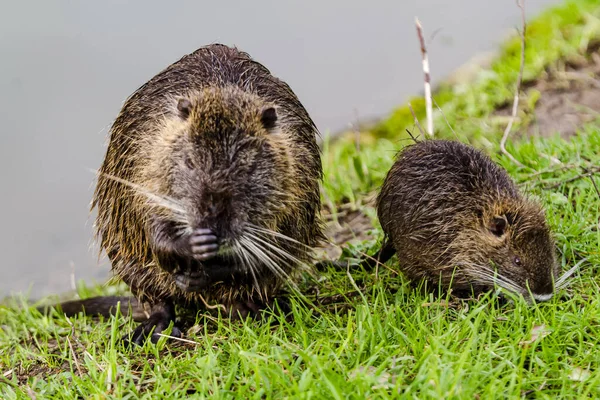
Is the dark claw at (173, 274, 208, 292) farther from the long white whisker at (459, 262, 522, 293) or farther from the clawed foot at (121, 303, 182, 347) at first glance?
the long white whisker at (459, 262, 522, 293)

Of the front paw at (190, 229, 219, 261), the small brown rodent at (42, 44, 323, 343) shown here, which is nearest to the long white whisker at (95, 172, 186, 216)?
the small brown rodent at (42, 44, 323, 343)

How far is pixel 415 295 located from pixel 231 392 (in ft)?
3.87

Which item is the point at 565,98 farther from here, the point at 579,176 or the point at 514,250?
the point at 514,250

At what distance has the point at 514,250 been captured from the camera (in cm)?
352

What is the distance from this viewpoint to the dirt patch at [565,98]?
573 centimetres

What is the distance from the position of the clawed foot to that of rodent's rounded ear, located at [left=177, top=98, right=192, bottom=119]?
0.96 metres

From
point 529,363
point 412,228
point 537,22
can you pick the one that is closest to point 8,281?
point 412,228

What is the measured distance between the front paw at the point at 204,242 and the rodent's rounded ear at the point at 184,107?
Result: 53 centimetres

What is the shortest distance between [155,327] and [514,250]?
1.66 metres

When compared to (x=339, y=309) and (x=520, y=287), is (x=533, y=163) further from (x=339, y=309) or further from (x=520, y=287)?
(x=339, y=309)

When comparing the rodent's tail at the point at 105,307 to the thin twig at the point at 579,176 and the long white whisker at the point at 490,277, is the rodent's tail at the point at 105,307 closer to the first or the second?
the long white whisker at the point at 490,277

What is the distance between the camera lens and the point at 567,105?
6.02 m

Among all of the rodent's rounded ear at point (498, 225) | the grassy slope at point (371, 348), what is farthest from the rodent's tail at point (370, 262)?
the rodent's rounded ear at point (498, 225)

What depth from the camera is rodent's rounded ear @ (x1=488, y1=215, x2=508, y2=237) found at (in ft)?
11.7
